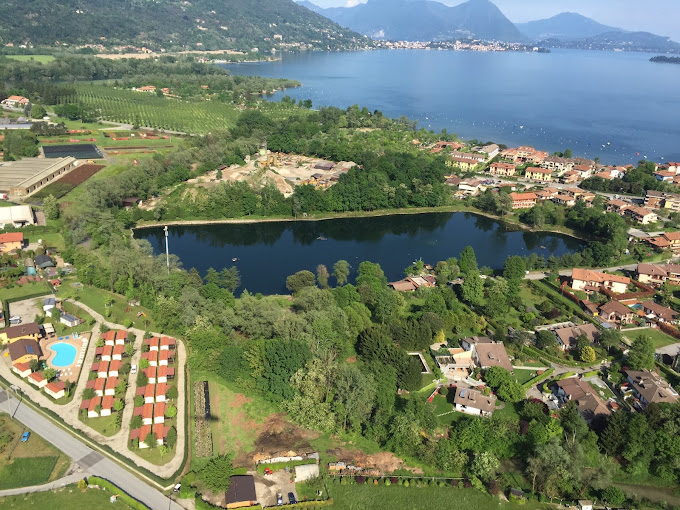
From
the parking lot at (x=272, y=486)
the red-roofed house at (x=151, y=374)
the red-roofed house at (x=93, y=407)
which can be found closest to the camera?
the parking lot at (x=272, y=486)

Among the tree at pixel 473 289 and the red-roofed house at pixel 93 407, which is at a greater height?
the tree at pixel 473 289

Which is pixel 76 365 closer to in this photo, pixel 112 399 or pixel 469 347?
pixel 112 399

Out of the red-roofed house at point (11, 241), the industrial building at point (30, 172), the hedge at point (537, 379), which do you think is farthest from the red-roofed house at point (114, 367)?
the industrial building at point (30, 172)

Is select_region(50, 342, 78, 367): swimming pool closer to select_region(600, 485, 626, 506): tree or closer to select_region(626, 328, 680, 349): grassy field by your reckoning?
select_region(600, 485, 626, 506): tree

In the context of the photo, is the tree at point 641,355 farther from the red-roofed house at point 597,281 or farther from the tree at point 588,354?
the red-roofed house at point 597,281

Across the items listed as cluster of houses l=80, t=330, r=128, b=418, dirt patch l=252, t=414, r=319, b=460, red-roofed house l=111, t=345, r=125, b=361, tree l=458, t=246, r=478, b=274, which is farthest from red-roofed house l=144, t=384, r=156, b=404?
tree l=458, t=246, r=478, b=274

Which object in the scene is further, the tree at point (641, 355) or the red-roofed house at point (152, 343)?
Result: the red-roofed house at point (152, 343)

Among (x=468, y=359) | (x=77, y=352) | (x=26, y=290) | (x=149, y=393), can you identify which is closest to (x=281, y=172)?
(x=26, y=290)
